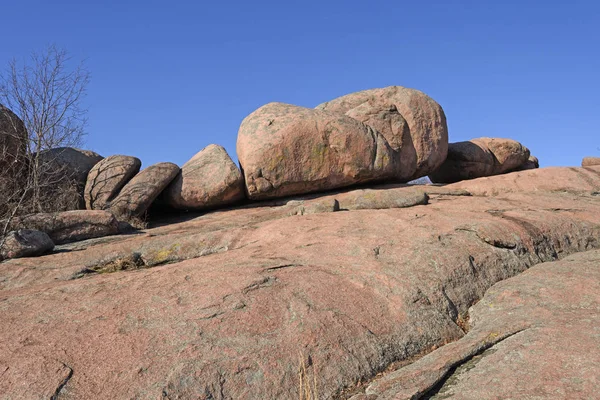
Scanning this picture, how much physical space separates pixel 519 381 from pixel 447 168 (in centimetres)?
1341

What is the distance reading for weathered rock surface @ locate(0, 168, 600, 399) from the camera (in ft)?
13.2

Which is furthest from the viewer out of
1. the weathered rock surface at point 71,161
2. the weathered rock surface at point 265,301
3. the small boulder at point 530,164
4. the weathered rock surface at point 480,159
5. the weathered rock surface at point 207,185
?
the small boulder at point 530,164

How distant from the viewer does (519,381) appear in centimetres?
362

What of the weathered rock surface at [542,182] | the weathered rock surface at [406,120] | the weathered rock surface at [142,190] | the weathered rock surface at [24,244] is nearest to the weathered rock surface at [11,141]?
the weathered rock surface at [142,190]

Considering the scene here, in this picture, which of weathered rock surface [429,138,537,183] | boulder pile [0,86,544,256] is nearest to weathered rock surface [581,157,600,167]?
weathered rock surface [429,138,537,183]

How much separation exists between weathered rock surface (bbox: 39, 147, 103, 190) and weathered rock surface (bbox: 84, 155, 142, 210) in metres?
0.39

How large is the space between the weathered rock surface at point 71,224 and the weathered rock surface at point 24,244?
1.12 metres

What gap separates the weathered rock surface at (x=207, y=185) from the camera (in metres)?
12.5

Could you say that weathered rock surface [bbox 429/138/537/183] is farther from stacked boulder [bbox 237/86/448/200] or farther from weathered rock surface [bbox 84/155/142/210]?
weathered rock surface [bbox 84/155/142/210]

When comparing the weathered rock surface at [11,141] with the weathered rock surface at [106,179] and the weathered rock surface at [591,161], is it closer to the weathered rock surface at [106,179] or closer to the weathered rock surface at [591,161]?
the weathered rock surface at [106,179]

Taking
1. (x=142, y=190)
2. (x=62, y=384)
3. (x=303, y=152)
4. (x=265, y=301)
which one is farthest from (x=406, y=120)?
(x=62, y=384)

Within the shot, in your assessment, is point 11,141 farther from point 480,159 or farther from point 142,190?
point 480,159

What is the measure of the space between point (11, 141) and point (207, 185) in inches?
194

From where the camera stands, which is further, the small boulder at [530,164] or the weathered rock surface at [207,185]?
the small boulder at [530,164]
